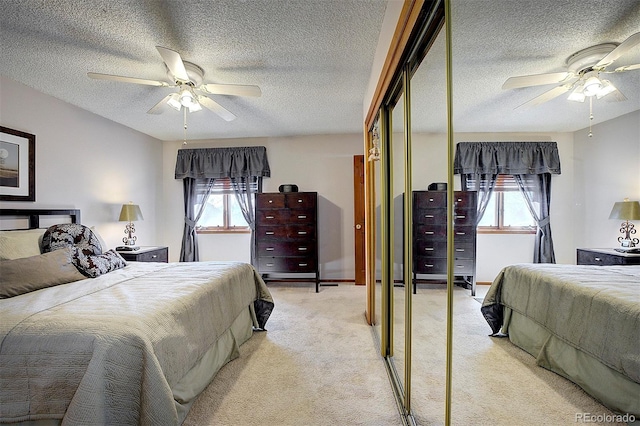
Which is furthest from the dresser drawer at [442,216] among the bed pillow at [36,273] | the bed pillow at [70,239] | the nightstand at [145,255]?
the nightstand at [145,255]

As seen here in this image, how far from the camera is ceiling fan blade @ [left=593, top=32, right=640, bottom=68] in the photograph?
0.35 metres

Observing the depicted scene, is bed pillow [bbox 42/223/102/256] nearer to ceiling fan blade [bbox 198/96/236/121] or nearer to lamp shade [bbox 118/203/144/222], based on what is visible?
lamp shade [bbox 118/203/144/222]

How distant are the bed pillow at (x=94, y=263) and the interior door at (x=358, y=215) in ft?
10.2

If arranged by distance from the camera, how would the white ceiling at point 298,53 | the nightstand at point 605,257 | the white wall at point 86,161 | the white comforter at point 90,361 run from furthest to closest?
the white wall at point 86,161
the white comforter at point 90,361
the white ceiling at point 298,53
the nightstand at point 605,257

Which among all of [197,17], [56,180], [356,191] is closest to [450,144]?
[197,17]

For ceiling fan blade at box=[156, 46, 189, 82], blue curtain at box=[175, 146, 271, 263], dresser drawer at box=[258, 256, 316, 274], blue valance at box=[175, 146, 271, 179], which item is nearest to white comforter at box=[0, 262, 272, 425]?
ceiling fan blade at box=[156, 46, 189, 82]

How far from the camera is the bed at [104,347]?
1.33 meters

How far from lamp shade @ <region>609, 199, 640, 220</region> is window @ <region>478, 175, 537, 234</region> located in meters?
0.19

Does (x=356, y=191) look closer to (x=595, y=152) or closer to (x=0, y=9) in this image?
(x=0, y=9)

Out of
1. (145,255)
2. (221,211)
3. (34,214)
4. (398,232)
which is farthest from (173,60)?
(221,211)

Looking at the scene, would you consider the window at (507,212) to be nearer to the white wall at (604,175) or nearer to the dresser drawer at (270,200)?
the white wall at (604,175)

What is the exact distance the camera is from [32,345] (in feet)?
4.44

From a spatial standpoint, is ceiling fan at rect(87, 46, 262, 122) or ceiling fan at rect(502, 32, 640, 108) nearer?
ceiling fan at rect(502, 32, 640, 108)

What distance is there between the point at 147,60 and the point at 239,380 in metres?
2.59
